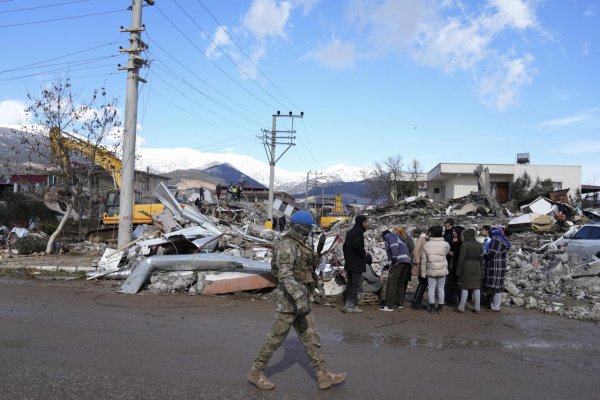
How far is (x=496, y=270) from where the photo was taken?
30.2 feet

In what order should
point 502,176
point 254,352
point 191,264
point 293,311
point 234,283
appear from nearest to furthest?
1. point 293,311
2. point 254,352
3. point 234,283
4. point 191,264
5. point 502,176

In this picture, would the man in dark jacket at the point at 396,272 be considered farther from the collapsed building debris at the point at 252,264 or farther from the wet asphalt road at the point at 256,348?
the collapsed building debris at the point at 252,264

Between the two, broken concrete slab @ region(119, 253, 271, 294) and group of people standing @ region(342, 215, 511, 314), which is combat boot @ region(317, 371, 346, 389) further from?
broken concrete slab @ region(119, 253, 271, 294)

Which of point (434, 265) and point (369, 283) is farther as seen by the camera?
point (369, 283)

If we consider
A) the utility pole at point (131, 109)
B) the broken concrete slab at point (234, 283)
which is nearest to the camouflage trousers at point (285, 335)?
the broken concrete slab at point (234, 283)

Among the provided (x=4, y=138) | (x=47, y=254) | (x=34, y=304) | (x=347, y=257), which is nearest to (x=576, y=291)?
(x=347, y=257)

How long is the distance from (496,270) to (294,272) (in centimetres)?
582

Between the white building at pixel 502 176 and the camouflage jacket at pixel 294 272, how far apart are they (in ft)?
124

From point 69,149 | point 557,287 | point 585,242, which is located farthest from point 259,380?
point 69,149

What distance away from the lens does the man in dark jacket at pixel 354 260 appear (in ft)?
29.1

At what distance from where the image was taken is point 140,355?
19.1 ft

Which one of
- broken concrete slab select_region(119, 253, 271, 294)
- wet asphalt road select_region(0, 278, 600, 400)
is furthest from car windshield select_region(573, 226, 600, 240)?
broken concrete slab select_region(119, 253, 271, 294)

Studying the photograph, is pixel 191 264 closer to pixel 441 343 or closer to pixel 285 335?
pixel 441 343

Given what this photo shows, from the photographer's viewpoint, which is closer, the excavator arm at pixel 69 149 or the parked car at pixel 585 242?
the parked car at pixel 585 242
